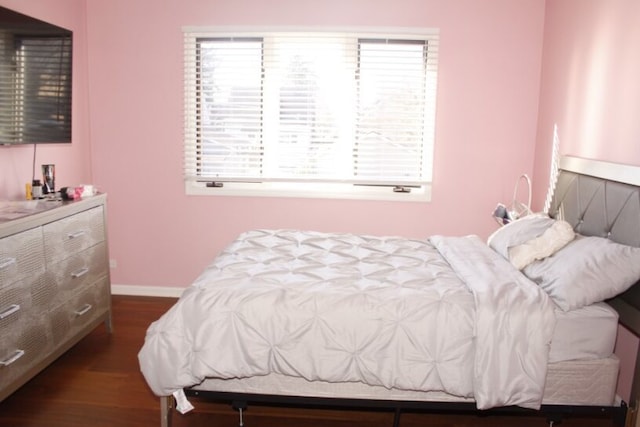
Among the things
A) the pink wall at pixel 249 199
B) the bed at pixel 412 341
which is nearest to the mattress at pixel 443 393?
the bed at pixel 412 341

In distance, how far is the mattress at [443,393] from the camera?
2.34 m

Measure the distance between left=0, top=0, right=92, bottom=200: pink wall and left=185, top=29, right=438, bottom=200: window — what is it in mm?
847

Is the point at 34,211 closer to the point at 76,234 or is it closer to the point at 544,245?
the point at 76,234

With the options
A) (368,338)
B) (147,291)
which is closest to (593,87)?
(368,338)

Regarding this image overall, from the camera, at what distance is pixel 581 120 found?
134 inches

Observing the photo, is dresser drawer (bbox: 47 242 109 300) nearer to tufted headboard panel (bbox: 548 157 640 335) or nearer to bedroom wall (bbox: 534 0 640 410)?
tufted headboard panel (bbox: 548 157 640 335)

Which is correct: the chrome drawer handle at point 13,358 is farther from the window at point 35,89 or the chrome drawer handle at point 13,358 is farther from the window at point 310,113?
the window at point 310,113

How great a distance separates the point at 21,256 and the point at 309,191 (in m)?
2.28

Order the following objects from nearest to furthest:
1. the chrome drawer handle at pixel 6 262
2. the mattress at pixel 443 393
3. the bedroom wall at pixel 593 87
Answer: the mattress at pixel 443 393, the chrome drawer handle at pixel 6 262, the bedroom wall at pixel 593 87

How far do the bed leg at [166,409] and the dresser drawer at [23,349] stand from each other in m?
0.84

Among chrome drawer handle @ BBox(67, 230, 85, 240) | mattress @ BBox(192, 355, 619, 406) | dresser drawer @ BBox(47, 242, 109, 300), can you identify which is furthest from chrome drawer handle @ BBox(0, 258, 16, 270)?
mattress @ BBox(192, 355, 619, 406)

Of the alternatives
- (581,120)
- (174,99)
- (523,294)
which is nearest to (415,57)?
(581,120)

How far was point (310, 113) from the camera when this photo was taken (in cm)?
437

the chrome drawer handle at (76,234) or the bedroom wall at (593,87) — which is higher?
the bedroom wall at (593,87)
